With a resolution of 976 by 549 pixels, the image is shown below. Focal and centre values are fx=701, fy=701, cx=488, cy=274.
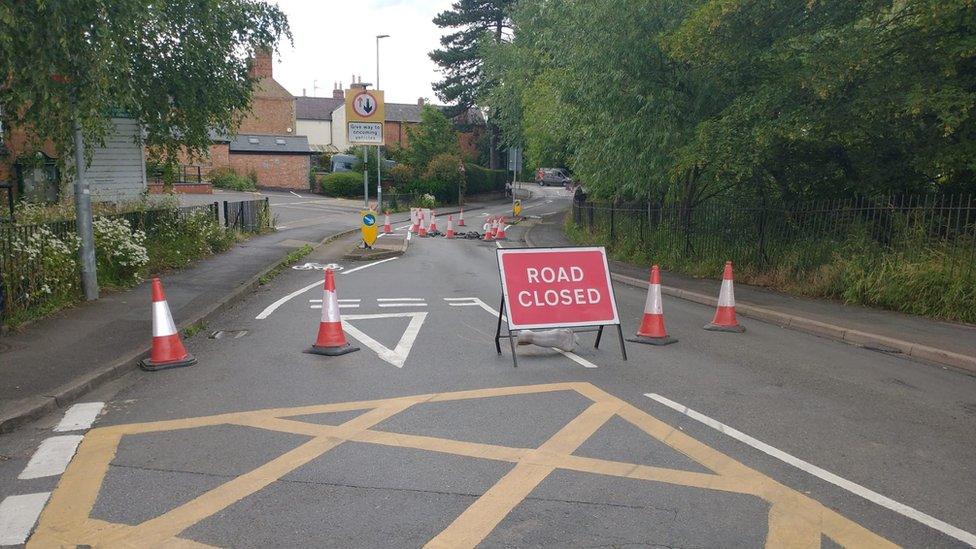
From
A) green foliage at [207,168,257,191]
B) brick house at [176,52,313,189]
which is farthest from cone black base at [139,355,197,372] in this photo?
green foliage at [207,168,257,191]

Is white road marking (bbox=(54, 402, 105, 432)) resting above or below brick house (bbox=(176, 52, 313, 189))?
below

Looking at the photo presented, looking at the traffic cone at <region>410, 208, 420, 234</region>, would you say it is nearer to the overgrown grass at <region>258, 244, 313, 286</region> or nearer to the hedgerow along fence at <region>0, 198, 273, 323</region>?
the overgrown grass at <region>258, 244, 313, 286</region>

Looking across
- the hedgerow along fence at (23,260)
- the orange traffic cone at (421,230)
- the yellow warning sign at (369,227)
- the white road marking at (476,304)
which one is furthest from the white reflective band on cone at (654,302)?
the orange traffic cone at (421,230)

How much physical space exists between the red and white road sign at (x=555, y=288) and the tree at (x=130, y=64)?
475cm

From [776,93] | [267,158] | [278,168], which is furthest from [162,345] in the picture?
[267,158]

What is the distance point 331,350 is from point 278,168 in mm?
45224

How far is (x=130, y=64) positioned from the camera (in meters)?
9.81

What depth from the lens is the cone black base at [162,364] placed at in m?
7.12

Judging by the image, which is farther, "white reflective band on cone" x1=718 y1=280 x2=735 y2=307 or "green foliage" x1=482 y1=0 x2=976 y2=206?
"green foliage" x1=482 y1=0 x2=976 y2=206

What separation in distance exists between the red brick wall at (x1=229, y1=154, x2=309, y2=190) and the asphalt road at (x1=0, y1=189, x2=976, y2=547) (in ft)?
144

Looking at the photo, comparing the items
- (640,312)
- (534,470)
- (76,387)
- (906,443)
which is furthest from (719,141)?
(76,387)

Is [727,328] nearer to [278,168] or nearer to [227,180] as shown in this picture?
[227,180]

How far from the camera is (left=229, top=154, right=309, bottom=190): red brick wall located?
164 feet

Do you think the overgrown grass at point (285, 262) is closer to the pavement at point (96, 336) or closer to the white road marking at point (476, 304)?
the pavement at point (96, 336)
